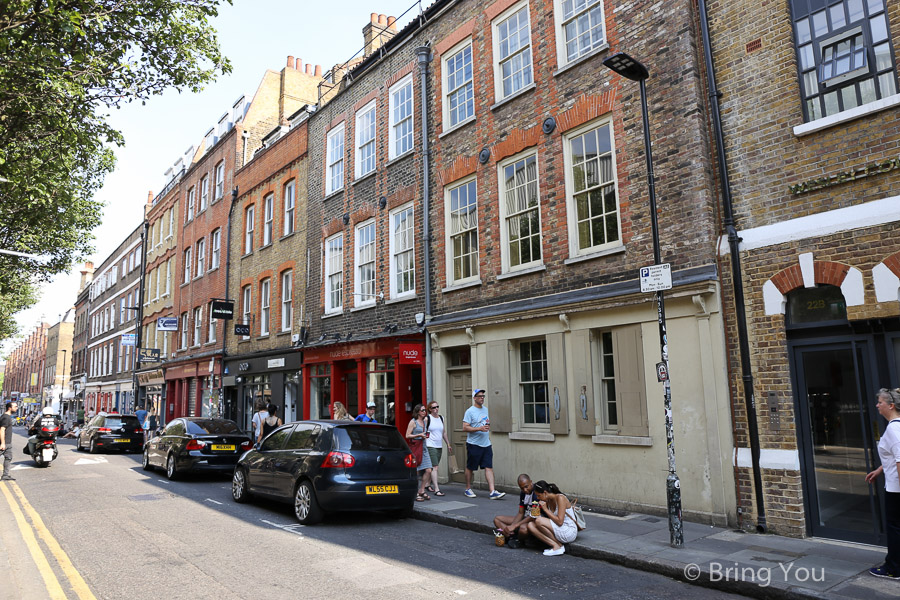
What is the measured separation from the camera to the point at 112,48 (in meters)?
11.5

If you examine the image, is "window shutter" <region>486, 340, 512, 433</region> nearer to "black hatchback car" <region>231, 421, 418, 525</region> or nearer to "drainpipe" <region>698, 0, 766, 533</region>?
"black hatchback car" <region>231, 421, 418, 525</region>

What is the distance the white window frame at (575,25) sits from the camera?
35.6 ft

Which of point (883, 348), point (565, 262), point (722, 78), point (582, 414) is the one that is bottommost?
point (582, 414)

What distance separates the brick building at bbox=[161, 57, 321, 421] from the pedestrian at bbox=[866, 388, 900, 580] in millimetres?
23001

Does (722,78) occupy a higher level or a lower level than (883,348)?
higher

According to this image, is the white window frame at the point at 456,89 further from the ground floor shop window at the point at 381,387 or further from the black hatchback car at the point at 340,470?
the black hatchback car at the point at 340,470

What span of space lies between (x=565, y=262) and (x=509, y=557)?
5.32 metres

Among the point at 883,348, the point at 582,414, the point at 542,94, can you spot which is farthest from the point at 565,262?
the point at 883,348

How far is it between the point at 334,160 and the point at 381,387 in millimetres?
7497

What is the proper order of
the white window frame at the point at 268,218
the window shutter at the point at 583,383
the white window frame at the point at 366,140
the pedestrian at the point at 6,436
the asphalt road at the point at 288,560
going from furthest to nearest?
1. the white window frame at the point at 268,218
2. the white window frame at the point at 366,140
3. the pedestrian at the point at 6,436
4. the window shutter at the point at 583,383
5. the asphalt road at the point at 288,560

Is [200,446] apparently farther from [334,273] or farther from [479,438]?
[479,438]

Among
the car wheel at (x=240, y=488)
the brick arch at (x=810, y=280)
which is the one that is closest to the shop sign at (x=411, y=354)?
the car wheel at (x=240, y=488)

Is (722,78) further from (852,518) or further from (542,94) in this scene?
(852,518)

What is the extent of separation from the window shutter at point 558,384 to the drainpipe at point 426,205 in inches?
144
